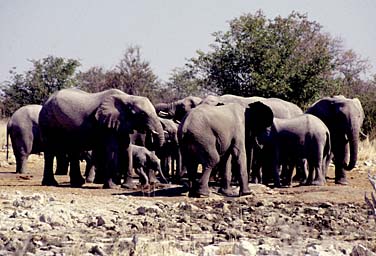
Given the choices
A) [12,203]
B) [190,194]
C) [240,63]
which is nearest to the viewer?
[12,203]

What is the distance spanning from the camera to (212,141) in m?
17.1

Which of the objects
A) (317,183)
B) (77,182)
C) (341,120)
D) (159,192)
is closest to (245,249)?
(159,192)

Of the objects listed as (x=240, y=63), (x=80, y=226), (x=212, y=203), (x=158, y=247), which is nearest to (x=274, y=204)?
(x=212, y=203)

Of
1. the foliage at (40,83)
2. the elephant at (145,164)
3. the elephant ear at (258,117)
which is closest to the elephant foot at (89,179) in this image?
the elephant at (145,164)

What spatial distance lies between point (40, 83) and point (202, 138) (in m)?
30.4

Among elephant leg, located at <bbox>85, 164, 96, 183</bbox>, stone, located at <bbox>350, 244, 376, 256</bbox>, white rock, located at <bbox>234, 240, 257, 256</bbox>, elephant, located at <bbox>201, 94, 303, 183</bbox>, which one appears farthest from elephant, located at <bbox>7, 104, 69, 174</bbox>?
stone, located at <bbox>350, 244, 376, 256</bbox>

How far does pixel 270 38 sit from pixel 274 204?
73.8 ft

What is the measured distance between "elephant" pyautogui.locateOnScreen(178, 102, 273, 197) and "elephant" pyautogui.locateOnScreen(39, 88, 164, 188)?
96.7 inches

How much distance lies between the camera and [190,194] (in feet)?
56.6

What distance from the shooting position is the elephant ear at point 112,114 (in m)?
19.6

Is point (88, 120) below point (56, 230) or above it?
above

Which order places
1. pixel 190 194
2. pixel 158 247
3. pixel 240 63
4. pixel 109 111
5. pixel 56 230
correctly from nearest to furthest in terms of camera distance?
pixel 158 247 → pixel 56 230 → pixel 190 194 → pixel 109 111 → pixel 240 63

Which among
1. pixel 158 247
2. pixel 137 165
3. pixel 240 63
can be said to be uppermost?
pixel 240 63

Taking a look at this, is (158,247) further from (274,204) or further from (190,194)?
(190,194)
